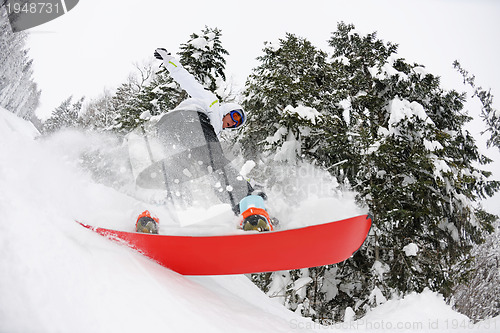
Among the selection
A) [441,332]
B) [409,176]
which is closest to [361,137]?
[409,176]

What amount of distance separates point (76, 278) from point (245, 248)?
117cm

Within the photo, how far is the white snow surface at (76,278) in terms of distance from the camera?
44.1 inches

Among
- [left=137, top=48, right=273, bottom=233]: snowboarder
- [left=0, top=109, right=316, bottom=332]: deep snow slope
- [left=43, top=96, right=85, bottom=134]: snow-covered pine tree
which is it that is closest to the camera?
[left=0, top=109, right=316, bottom=332]: deep snow slope

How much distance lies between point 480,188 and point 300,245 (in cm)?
626

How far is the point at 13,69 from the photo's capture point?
92.2ft

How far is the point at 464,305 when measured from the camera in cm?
1365

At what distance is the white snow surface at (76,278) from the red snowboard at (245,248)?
0.51 ft

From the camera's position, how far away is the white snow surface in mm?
1121

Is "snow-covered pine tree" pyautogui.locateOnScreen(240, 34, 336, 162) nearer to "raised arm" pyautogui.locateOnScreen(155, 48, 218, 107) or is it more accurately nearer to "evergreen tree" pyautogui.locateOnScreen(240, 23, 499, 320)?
"evergreen tree" pyautogui.locateOnScreen(240, 23, 499, 320)

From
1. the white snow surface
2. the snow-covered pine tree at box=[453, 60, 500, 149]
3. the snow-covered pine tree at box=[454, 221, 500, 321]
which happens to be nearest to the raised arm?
the white snow surface

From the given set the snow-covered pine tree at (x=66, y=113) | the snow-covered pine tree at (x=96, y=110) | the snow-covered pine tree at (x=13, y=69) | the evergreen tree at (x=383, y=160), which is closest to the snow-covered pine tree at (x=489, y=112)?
the evergreen tree at (x=383, y=160)

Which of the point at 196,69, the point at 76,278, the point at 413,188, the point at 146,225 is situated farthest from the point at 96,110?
the point at 76,278

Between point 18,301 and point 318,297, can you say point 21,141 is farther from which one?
point 318,297

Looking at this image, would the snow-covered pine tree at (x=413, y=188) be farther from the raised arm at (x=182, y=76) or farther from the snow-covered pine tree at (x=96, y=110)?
the snow-covered pine tree at (x=96, y=110)
